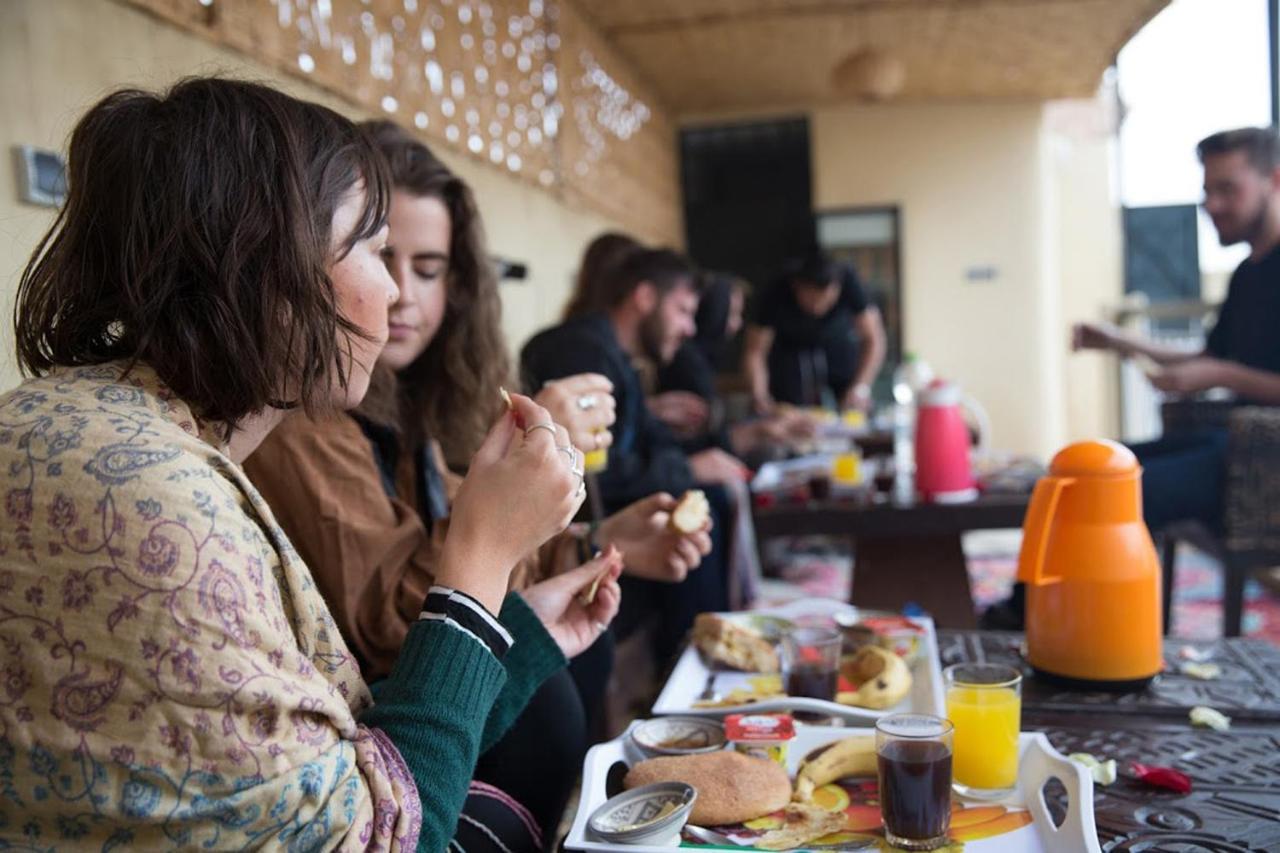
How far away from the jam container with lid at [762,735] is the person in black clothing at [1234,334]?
171cm

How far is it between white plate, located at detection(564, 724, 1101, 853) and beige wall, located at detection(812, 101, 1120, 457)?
7059 mm

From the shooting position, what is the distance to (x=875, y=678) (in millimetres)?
1195

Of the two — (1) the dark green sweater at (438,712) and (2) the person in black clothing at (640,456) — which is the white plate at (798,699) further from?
(2) the person in black clothing at (640,456)

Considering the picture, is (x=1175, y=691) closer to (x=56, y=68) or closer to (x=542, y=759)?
(x=542, y=759)

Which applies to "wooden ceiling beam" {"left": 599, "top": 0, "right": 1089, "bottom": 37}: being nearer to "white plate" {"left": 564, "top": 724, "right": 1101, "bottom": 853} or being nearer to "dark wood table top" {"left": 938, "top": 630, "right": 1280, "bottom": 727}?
"dark wood table top" {"left": 938, "top": 630, "right": 1280, "bottom": 727}

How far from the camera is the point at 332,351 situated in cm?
86

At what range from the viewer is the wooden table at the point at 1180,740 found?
85 cm

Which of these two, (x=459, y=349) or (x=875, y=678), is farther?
(x=459, y=349)

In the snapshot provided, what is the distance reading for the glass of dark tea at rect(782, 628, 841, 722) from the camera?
3.85 feet

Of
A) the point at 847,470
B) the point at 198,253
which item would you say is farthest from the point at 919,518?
the point at 198,253

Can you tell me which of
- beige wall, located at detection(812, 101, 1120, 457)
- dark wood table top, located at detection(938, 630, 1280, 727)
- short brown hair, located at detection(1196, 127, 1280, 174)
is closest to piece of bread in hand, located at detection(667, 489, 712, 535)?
dark wood table top, located at detection(938, 630, 1280, 727)

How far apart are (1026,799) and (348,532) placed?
0.82 meters

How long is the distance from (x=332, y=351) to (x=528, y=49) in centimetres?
393

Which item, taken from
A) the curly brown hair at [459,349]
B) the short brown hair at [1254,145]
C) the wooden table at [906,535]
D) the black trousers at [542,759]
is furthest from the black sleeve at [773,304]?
the black trousers at [542,759]
